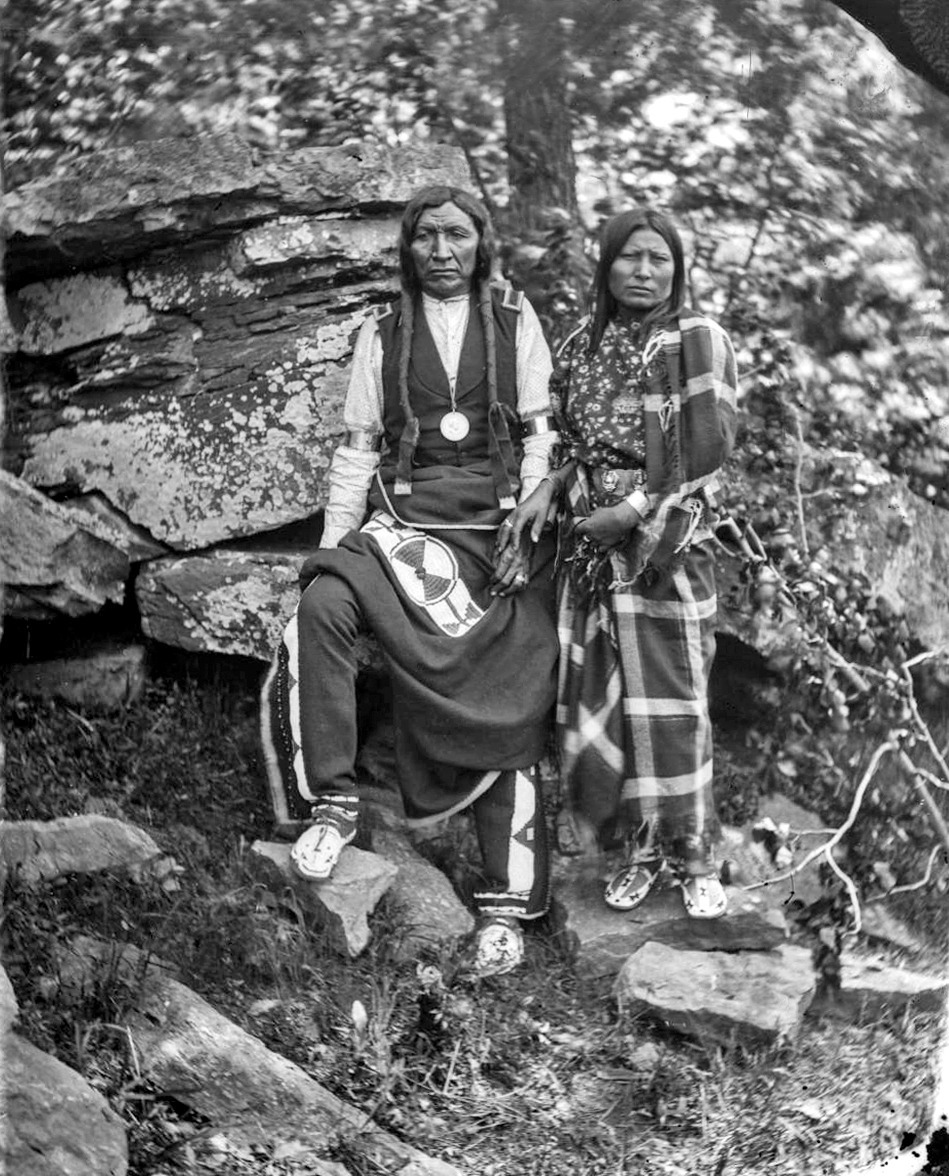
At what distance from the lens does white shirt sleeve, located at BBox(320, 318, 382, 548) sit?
152 inches

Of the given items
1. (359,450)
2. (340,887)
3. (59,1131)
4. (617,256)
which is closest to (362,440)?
(359,450)

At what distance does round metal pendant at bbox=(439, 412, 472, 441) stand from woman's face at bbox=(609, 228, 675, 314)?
58 cm

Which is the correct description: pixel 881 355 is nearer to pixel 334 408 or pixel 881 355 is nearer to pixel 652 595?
pixel 652 595

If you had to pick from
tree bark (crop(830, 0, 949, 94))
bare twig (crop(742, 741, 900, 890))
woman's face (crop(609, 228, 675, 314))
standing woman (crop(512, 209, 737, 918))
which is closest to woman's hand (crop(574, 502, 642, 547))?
standing woman (crop(512, 209, 737, 918))

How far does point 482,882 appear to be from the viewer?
3717 millimetres

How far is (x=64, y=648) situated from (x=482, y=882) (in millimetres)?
1373

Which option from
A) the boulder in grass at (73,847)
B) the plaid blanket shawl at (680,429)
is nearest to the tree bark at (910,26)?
the plaid blanket shawl at (680,429)

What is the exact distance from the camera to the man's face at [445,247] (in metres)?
3.80

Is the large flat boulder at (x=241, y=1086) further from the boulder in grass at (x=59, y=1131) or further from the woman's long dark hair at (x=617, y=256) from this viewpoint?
the woman's long dark hair at (x=617, y=256)

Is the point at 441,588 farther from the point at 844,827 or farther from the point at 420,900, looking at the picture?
the point at 844,827

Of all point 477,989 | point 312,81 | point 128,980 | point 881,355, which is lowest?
point 477,989

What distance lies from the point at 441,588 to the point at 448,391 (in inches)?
23.4

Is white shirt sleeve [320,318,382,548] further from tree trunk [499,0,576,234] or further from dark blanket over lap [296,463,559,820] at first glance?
tree trunk [499,0,576,234]

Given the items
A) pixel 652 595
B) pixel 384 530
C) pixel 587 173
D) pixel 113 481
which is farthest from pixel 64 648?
pixel 587 173
